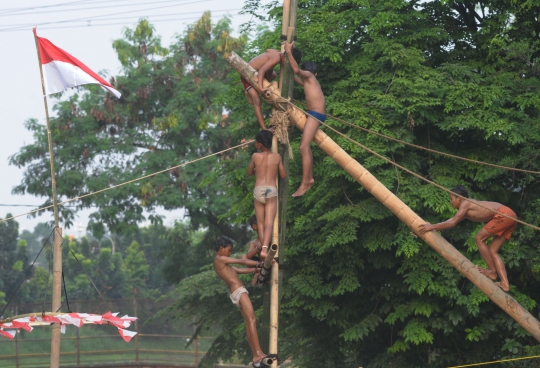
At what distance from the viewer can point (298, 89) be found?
16.0 meters

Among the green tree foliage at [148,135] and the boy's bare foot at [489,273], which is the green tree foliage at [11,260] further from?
the boy's bare foot at [489,273]

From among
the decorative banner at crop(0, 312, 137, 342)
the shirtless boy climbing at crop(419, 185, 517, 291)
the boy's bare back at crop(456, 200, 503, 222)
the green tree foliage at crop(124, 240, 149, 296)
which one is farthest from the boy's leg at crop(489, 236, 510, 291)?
the green tree foliage at crop(124, 240, 149, 296)

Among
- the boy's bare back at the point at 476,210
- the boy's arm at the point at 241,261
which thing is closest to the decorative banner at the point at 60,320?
the boy's arm at the point at 241,261

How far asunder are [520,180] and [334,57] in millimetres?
3669

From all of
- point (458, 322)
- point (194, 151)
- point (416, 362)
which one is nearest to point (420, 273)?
point (458, 322)

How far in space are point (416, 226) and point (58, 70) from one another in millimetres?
5492

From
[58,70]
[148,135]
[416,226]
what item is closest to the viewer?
[416,226]

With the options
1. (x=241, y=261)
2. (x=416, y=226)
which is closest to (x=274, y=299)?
(x=241, y=261)

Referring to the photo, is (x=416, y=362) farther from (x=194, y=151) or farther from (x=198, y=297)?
(x=194, y=151)

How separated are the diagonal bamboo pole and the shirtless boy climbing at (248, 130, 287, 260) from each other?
49 centimetres

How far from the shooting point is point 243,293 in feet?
31.9

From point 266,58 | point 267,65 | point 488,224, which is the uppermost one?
point 266,58

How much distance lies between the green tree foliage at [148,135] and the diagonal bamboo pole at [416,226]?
15778 millimetres

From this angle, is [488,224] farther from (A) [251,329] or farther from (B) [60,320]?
(B) [60,320]
